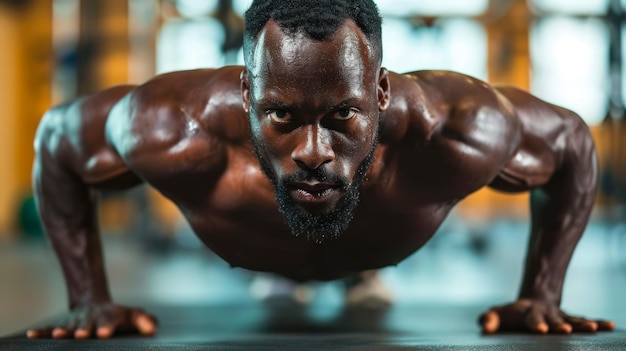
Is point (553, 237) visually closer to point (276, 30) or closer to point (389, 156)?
point (389, 156)

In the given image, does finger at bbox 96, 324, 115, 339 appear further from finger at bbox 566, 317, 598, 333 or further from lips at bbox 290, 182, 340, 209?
finger at bbox 566, 317, 598, 333

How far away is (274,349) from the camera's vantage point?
46.5 inches

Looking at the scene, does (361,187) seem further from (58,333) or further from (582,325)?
(58,333)

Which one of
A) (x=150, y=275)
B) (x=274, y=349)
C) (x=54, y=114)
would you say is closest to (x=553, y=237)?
(x=274, y=349)

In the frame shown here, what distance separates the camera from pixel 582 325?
1.38 m

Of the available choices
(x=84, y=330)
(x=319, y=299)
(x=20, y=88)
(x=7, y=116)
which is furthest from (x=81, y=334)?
(x=20, y=88)

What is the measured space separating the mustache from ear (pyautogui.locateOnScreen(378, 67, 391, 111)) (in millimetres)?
154

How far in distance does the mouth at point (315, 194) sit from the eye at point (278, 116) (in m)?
0.09

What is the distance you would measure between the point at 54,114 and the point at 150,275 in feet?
8.92

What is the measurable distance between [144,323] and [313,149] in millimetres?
643

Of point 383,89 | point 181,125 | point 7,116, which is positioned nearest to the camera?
point 383,89

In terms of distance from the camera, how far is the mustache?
1005mm

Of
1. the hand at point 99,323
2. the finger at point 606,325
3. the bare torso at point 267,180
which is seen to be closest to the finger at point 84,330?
the hand at point 99,323

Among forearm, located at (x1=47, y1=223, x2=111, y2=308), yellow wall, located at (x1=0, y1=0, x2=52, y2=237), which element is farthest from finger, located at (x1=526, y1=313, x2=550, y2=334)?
yellow wall, located at (x1=0, y1=0, x2=52, y2=237)
